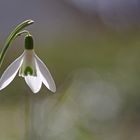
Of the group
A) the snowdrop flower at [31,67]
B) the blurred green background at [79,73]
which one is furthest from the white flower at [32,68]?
the blurred green background at [79,73]

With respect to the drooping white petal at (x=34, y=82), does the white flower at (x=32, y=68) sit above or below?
above

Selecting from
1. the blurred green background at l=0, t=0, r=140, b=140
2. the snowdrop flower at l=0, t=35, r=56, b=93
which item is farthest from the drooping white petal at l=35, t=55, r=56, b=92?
the blurred green background at l=0, t=0, r=140, b=140

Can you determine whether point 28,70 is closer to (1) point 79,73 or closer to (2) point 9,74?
(2) point 9,74

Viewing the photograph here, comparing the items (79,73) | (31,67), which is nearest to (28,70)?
(31,67)

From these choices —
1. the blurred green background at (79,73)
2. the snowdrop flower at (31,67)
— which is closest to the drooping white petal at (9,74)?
the snowdrop flower at (31,67)

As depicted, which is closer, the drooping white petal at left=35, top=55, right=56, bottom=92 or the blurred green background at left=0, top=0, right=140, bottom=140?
the drooping white petal at left=35, top=55, right=56, bottom=92

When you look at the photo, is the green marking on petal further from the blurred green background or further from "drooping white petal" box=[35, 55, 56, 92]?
the blurred green background

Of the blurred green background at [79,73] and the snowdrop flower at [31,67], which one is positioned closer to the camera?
the snowdrop flower at [31,67]

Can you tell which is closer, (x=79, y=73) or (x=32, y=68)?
(x=32, y=68)

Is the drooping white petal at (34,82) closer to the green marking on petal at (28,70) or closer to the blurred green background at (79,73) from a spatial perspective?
the green marking on petal at (28,70)
